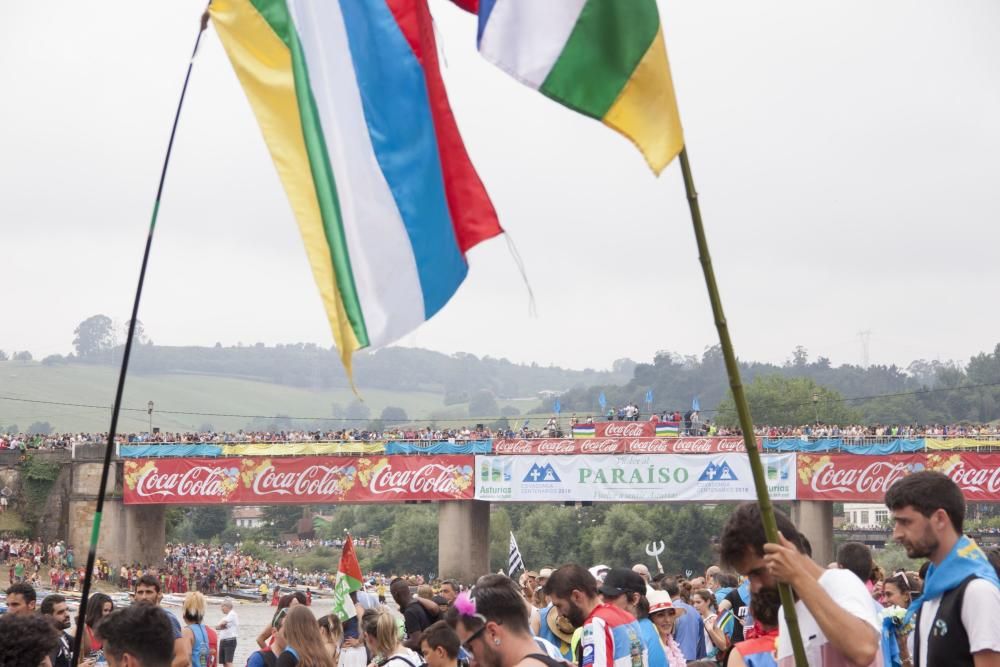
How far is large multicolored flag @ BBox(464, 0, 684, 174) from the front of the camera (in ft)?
15.4

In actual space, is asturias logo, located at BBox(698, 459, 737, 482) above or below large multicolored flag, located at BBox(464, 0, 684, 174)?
below

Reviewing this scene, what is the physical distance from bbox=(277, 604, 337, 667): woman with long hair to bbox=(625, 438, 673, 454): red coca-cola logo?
34.6m

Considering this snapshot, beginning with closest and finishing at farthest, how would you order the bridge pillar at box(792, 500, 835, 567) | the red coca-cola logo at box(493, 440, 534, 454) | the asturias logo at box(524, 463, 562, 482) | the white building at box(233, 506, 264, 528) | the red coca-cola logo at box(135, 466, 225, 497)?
the bridge pillar at box(792, 500, 835, 567) → the asturias logo at box(524, 463, 562, 482) → the red coca-cola logo at box(493, 440, 534, 454) → the red coca-cola logo at box(135, 466, 225, 497) → the white building at box(233, 506, 264, 528)

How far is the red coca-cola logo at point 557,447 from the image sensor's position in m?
44.4

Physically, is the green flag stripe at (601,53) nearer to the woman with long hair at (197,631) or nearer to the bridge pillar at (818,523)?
the woman with long hair at (197,631)

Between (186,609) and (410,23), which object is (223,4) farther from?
(186,609)

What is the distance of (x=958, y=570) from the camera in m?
4.94

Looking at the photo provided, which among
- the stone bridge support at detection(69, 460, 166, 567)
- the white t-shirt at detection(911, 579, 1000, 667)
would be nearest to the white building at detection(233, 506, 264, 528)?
the stone bridge support at detection(69, 460, 166, 567)

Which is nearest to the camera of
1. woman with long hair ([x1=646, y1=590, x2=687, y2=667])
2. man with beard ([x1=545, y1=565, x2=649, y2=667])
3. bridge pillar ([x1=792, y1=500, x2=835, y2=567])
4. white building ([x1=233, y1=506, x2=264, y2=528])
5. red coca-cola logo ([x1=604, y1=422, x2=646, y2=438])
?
man with beard ([x1=545, y1=565, x2=649, y2=667])

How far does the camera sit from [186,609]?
1155cm

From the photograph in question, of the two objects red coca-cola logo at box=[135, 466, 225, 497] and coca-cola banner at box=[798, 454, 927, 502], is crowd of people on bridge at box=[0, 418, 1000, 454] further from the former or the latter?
coca-cola banner at box=[798, 454, 927, 502]

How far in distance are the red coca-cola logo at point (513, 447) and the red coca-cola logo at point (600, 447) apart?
1.72m

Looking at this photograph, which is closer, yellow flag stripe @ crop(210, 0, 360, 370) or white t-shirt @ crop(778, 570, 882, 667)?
white t-shirt @ crop(778, 570, 882, 667)

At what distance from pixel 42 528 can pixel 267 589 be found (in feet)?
35.0
